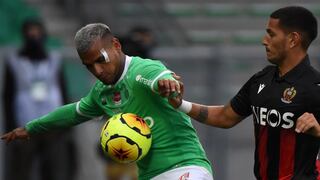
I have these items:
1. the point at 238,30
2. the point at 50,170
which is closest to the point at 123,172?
the point at 50,170

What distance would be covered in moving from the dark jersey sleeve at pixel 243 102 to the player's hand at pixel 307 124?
29.3 inches

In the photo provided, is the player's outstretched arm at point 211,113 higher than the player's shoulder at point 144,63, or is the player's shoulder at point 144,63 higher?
the player's shoulder at point 144,63

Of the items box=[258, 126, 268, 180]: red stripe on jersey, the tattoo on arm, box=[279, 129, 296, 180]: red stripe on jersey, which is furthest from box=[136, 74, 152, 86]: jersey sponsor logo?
box=[279, 129, 296, 180]: red stripe on jersey

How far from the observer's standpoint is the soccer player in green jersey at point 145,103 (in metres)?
7.13

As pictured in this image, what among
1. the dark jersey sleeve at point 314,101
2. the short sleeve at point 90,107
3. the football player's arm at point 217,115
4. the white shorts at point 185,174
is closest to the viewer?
the dark jersey sleeve at point 314,101

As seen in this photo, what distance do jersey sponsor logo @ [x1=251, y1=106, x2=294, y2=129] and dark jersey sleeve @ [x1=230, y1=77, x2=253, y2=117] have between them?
23 cm

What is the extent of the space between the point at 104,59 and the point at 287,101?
1.22 m

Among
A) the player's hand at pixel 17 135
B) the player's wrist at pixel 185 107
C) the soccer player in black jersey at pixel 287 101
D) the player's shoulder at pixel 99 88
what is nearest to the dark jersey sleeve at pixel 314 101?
the soccer player in black jersey at pixel 287 101

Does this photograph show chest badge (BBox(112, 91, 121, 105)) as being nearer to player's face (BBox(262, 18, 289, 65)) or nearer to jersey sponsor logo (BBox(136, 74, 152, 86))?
jersey sponsor logo (BBox(136, 74, 152, 86))

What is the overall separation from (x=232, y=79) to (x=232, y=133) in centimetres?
69

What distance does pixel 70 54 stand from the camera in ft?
44.2

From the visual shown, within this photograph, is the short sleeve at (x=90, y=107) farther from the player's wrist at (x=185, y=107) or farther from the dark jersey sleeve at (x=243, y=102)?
the dark jersey sleeve at (x=243, y=102)

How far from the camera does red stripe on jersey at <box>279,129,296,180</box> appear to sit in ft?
22.6

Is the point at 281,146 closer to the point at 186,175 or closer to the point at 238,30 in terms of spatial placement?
the point at 186,175
